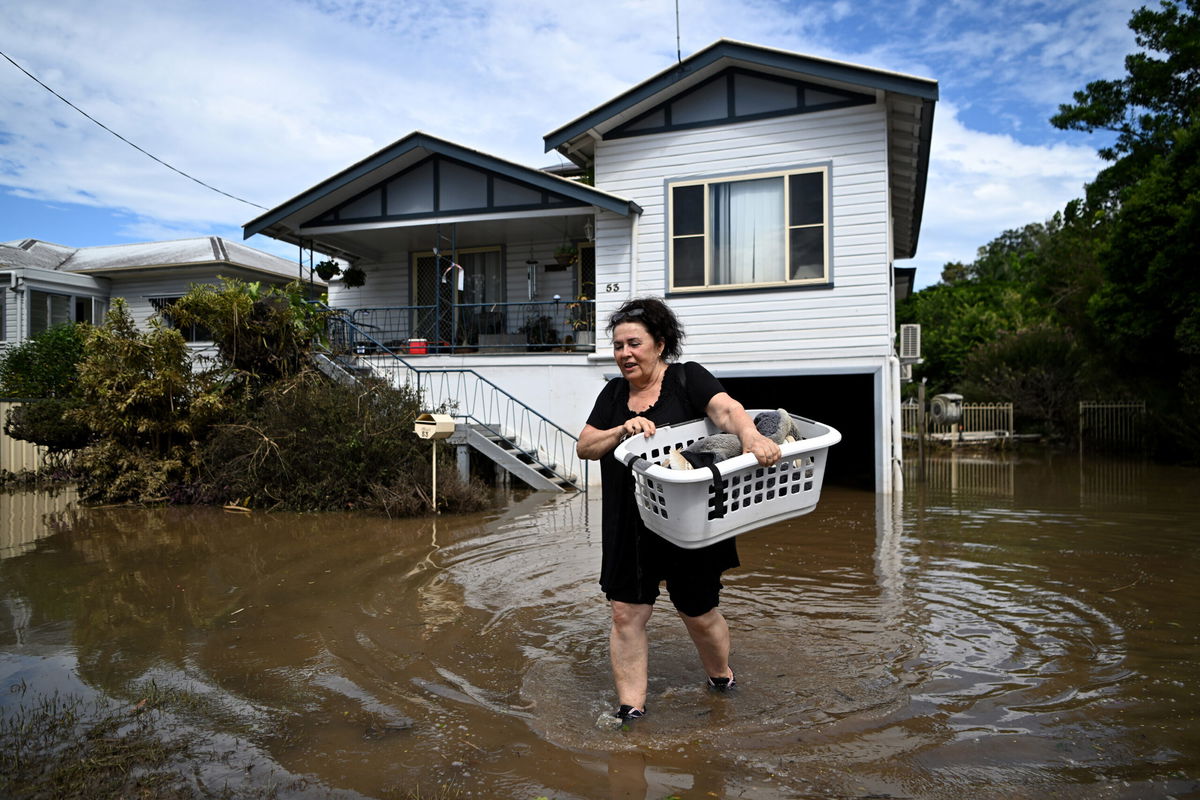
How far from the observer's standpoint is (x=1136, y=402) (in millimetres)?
22297

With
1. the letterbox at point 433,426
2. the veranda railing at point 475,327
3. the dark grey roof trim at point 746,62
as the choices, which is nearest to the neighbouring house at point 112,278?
the veranda railing at point 475,327

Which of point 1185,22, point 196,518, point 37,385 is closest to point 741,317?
point 196,518

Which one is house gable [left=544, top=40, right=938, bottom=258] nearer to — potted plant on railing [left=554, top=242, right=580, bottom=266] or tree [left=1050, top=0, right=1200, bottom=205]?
potted plant on railing [left=554, top=242, right=580, bottom=266]

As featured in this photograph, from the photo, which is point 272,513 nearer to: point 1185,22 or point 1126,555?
point 1126,555

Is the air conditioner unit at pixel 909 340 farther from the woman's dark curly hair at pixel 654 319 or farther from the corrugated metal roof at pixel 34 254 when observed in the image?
the corrugated metal roof at pixel 34 254

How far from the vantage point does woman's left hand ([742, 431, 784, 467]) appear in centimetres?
337

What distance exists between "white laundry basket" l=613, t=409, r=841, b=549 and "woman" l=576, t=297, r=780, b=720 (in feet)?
0.42

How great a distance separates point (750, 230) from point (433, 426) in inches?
244

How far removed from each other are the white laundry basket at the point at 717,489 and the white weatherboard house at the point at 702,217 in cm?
953

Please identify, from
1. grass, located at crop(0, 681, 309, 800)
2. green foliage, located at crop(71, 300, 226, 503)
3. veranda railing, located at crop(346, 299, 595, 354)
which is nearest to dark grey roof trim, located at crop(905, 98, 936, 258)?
veranda railing, located at crop(346, 299, 595, 354)

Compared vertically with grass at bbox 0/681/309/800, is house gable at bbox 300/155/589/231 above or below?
above

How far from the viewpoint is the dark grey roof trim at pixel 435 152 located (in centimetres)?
1370

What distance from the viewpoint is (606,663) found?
185 inches

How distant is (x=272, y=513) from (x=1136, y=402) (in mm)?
21796
